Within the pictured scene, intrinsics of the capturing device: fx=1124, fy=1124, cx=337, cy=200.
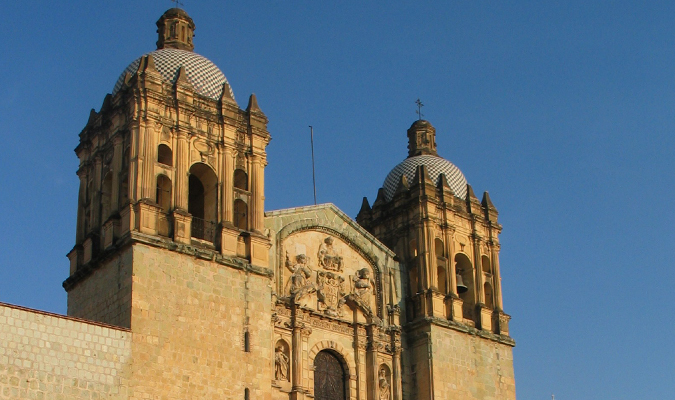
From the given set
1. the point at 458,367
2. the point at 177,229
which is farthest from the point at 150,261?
the point at 458,367

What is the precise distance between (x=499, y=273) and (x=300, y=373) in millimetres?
9393

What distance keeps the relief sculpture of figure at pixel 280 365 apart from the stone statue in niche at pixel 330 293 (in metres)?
2.29

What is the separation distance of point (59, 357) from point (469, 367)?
13780mm

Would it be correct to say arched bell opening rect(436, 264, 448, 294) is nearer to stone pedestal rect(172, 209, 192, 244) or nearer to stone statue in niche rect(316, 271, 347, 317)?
stone statue in niche rect(316, 271, 347, 317)

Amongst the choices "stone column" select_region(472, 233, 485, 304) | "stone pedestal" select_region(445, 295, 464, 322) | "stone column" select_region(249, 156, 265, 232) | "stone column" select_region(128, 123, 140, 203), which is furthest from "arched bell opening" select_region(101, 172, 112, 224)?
"stone column" select_region(472, 233, 485, 304)

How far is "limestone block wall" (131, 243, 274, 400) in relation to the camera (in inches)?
1065

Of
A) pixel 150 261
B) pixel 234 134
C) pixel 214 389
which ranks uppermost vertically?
pixel 234 134

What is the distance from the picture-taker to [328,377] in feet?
105

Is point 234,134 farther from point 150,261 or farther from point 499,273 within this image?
point 499,273

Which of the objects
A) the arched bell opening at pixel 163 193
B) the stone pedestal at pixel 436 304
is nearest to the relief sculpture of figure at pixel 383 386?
the stone pedestal at pixel 436 304

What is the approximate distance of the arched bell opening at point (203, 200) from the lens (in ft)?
100

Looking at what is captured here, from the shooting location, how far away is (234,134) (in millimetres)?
32000

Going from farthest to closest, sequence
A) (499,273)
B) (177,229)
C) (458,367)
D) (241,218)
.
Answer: (499,273), (458,367), (241,218), (177,229)

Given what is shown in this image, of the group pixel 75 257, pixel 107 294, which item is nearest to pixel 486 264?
pixel 75 257
